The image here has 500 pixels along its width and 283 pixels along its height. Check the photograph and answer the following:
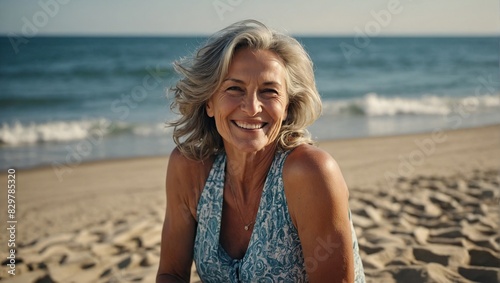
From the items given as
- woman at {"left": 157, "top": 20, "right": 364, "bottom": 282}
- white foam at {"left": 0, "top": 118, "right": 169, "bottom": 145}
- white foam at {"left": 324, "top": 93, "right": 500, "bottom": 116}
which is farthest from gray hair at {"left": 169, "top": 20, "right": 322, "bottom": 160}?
white foam at {"left": 324, "top": 93, "right": 500, "bottom": 116}

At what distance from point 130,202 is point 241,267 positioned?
4.22 meters

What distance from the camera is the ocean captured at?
10.3 m

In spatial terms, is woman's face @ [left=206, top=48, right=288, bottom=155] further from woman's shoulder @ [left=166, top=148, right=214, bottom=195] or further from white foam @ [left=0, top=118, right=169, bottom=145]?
white foam @ [left=0, top=118, right=169, bottom=145]

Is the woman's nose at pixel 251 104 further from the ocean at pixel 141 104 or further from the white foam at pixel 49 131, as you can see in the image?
the white foam at pixel 49 131

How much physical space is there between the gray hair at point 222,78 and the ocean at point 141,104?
0.23m

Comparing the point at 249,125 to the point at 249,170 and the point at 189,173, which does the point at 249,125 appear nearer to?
the point at 249,170

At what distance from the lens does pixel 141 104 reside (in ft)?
49.3

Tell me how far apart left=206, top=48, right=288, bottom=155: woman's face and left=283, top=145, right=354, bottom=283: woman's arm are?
0.91 feet

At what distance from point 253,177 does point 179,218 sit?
476 millimetres

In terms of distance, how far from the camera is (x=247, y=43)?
2588mm

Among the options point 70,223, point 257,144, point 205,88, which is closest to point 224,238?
point 257,144

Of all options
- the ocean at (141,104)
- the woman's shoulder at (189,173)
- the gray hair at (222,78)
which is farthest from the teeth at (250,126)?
the ocean at (141,104)

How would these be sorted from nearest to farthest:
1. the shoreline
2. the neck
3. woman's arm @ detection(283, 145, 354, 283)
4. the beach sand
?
woman's arm @ detection(283, 145, 354, 283)
the neck
the beach sand
the shoreline

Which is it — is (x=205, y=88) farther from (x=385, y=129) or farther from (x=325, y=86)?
(x=325, y=86)
